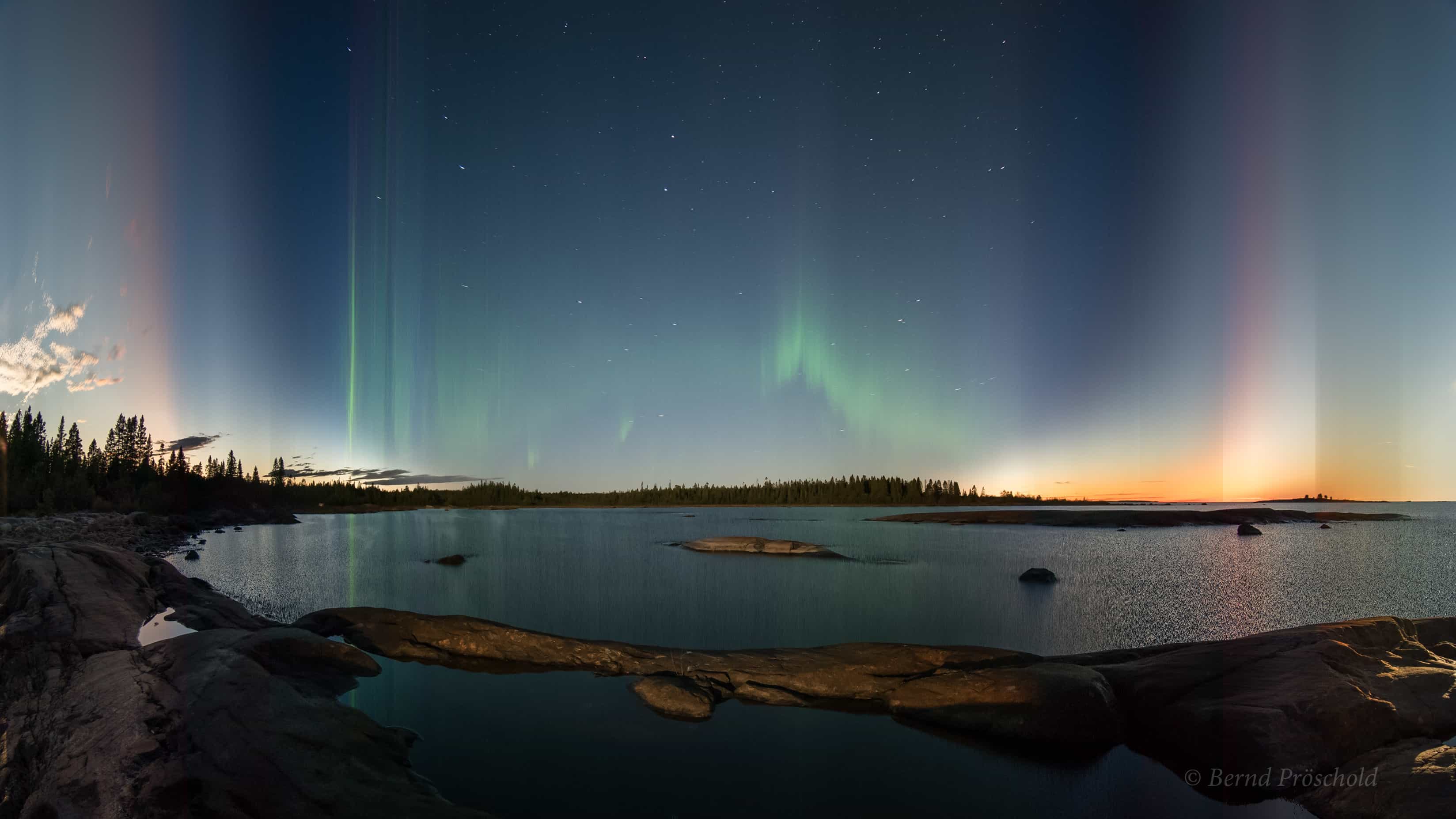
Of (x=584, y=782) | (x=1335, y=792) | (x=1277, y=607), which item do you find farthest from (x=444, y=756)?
(x=1277, y=607)

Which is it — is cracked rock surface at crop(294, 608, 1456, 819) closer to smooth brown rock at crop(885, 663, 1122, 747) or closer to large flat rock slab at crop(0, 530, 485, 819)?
smooth brown rock at crop(885, 663, 1122, 747)

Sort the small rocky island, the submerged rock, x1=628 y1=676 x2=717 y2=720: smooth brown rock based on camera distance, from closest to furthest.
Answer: x1=628 y1=676 x2=717 y2=720: smooth brown rock < the submerged rock < the small rocky island

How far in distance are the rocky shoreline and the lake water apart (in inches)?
25.9

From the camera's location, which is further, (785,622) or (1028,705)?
(785,622)

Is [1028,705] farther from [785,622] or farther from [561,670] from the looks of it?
[785,622]

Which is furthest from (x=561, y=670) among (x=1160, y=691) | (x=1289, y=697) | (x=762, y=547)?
(x=762, y=547)

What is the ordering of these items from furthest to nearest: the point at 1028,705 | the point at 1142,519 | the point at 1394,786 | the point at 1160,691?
the point at 1142,519 < the point at 1160,691 < the point at 1028,705 < the point at 1394,786

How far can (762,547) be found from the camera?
49.5 meters

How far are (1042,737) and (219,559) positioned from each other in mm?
53934

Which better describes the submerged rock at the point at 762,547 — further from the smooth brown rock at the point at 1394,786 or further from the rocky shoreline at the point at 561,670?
the smooth brown rock at the point at 1394,786

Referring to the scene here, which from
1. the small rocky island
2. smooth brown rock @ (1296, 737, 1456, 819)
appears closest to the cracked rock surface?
smooth brown rock @ (1296, 737, 1456, 819)

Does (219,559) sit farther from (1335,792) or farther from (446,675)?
(1335,792)

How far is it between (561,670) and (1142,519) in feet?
367

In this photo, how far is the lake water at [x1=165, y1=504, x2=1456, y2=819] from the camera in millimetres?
9281
